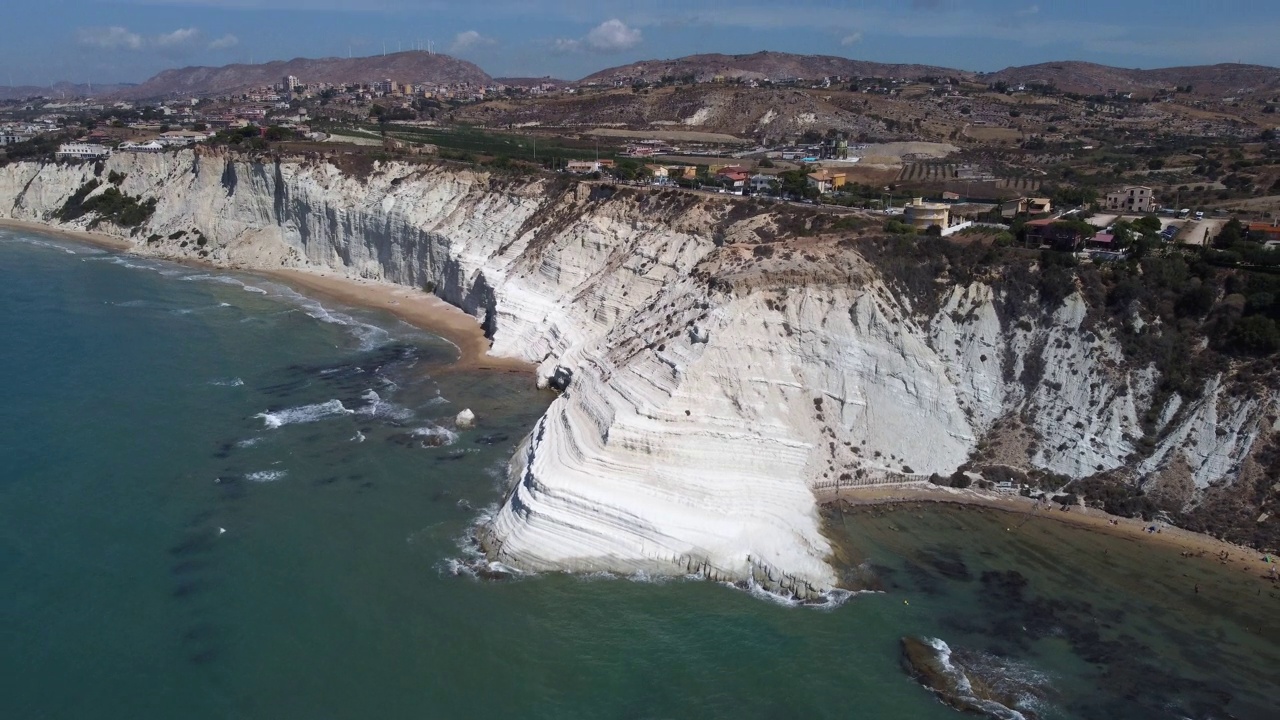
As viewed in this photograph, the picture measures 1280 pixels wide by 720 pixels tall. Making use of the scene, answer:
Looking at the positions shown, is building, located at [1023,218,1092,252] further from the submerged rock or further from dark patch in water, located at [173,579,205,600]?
dark patch in water, located at [173,579,205,600]

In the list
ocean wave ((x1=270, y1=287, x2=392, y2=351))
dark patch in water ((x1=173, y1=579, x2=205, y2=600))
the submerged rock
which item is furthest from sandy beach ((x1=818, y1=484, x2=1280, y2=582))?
ocean wave ((x1=270, y1=287, x2=392, y2=351))

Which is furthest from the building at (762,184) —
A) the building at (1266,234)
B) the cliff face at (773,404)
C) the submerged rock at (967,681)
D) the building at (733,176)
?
the submerged rock at (967,681)

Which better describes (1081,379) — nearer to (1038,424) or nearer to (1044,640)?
(1038,424)

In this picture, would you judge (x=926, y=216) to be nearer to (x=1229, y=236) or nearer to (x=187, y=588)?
(x=1229, y=236)

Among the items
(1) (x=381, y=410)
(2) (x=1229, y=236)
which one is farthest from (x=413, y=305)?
(2) (x=1229, y=236)

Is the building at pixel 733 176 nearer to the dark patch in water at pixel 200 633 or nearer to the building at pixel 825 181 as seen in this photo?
the building at pixel 825 181

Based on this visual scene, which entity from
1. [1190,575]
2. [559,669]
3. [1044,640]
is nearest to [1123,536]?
[1190,575]
